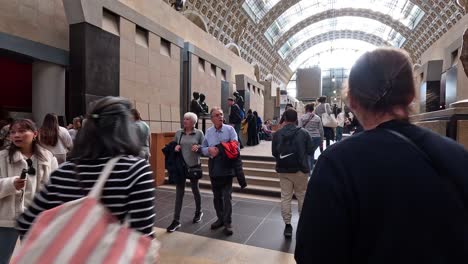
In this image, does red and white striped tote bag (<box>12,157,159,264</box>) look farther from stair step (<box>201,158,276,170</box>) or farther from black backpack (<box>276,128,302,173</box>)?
stair step (<box>201,158,276,170</box>)

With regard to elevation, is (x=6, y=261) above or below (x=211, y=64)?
below

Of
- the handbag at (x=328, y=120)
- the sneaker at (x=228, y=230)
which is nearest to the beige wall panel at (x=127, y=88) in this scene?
the handbag at (x=328, y=120)

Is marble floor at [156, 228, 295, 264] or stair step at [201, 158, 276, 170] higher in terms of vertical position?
stair step at [201, 158, 276, 170]

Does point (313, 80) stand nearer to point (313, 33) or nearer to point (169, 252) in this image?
point (313, 33)

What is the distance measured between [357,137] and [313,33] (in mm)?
52163

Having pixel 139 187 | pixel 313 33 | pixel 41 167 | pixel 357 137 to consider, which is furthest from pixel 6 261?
pixel 313 33

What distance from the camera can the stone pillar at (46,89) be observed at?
8367 millimetres

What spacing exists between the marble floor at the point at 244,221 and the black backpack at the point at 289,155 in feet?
3.40

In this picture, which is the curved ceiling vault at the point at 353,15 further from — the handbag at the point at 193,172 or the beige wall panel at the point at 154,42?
the handbag at the point at 193,172

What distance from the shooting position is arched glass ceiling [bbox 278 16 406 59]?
138 ft

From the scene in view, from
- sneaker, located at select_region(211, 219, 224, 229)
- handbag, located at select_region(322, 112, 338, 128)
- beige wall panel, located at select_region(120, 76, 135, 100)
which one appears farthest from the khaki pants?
beige wall panel, located at select_region(120, 76, 135, 100)

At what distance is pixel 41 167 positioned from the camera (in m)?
2.29

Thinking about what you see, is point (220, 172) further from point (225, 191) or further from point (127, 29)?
point (127, 29)

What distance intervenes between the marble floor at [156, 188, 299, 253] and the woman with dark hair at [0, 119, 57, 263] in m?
2.31
